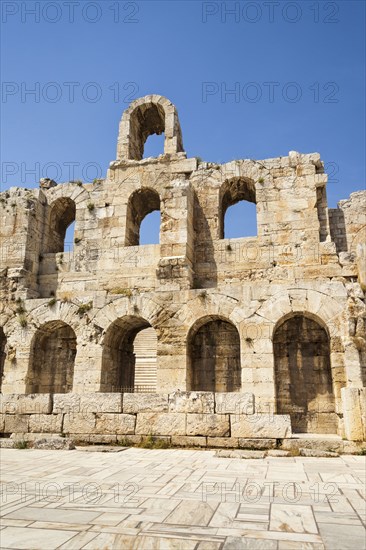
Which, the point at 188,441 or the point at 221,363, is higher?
the point at 221,363

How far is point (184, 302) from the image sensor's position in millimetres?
12602

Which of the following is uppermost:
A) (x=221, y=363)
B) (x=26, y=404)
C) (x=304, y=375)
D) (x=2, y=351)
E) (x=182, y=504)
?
(x=2, y=351)

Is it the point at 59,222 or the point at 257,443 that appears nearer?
the point at 257,443

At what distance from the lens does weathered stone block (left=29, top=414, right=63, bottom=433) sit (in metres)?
10.6

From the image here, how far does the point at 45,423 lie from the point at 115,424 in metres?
1.88

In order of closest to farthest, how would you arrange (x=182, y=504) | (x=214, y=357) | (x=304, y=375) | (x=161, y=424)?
(x=182, y=504) → (x=161, y=424) → (x=304, y=375) → (x=214, y=357)

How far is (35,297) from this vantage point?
14.9m

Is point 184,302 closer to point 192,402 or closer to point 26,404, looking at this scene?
point 192,402

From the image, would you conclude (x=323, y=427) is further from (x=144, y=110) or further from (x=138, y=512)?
(x=144, y=110)

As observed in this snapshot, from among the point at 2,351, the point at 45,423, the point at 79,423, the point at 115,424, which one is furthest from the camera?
the point at 2,351

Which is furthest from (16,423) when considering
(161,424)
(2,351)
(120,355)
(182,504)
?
(182,504)

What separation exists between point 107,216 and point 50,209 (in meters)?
2.70

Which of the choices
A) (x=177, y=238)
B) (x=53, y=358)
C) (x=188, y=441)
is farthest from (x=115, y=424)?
(x=177, y=238)

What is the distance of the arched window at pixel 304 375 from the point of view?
11.9m
